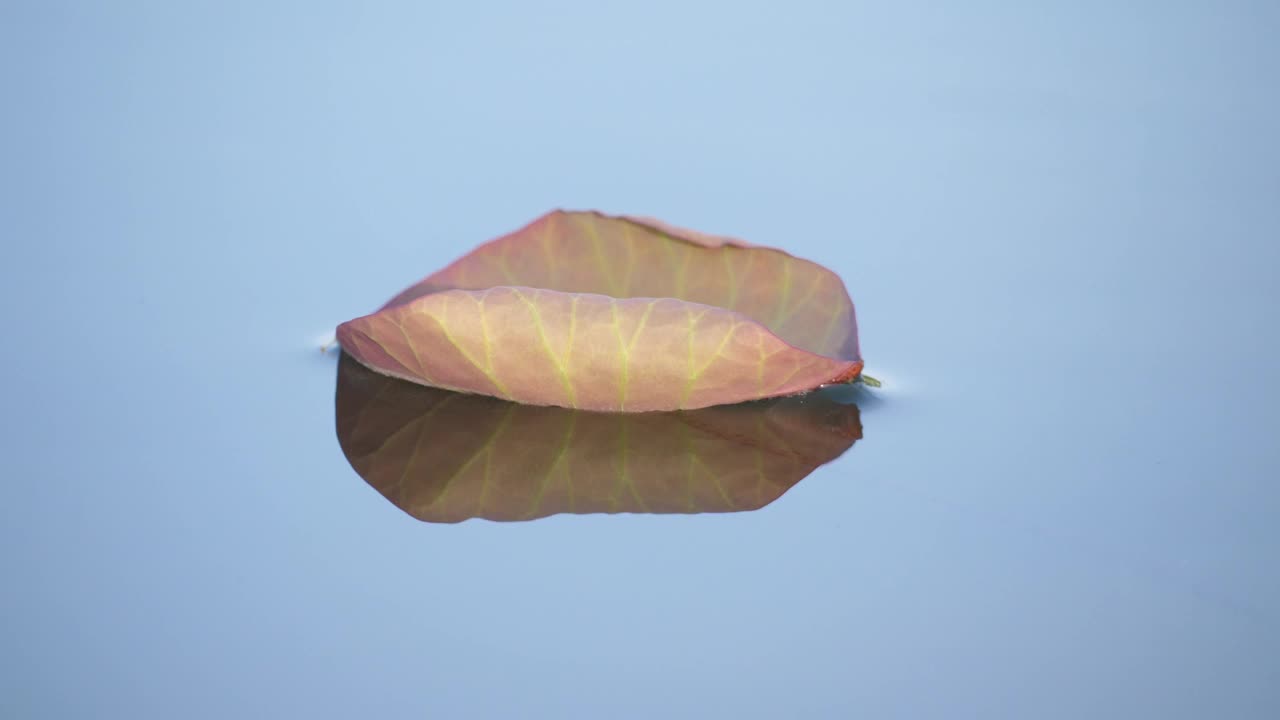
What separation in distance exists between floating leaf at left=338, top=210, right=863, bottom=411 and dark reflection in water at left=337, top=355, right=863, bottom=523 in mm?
42

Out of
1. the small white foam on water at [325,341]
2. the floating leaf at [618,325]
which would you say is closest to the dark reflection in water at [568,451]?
the floating leaf at [618,325]

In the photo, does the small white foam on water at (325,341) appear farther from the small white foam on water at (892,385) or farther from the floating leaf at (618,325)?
the small white foam on water at (892,385)

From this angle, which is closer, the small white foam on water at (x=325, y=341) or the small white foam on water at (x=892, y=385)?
the small white foam on water at (x=892, y=385)

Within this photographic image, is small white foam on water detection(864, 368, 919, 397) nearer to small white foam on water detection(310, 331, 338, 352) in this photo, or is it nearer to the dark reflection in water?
the dark reflection in water

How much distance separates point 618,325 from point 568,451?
0.21 m

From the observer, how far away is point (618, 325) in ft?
9.09

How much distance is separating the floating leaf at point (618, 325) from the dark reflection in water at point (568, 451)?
4 centimetres

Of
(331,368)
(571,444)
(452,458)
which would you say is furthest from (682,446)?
(331,368)

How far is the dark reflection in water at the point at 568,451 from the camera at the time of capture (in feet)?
8.52

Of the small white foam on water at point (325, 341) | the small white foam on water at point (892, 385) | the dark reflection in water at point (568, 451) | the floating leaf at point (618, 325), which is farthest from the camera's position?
the small white foam on water at point (325, 341)

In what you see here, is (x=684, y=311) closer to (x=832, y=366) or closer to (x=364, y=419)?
(x=832, y=366)

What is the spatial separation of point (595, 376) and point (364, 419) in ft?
1.25

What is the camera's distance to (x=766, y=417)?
287 centimetres

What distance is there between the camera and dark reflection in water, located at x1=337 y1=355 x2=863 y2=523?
2.60 metres
